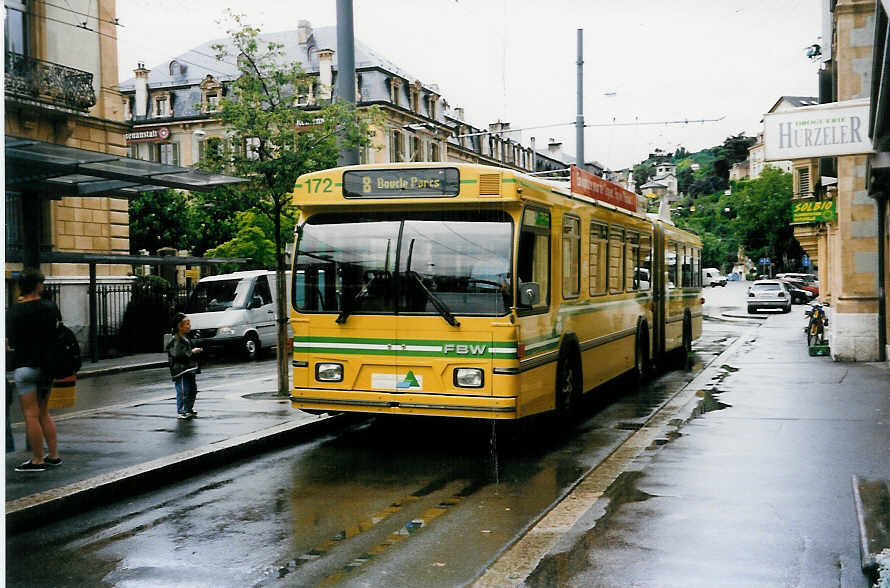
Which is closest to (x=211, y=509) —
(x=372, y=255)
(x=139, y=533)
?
(x=139, y=533)

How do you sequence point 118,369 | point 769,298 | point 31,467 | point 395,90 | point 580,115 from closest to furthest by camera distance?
point 31,467
point 118,369
point 580,115
point 769,298
point 395,90

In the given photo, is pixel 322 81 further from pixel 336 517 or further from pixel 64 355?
pixel 336 517

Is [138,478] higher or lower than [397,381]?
lower

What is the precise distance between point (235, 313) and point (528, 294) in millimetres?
15741

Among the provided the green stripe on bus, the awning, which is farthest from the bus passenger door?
the green stripe on bus

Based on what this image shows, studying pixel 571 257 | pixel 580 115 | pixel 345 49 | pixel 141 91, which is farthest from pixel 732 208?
pixel 571 257

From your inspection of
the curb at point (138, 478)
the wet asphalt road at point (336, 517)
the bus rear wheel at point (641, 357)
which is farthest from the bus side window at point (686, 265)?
the curb at point (138, 478)

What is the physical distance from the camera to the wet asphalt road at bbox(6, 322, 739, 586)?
222 inches

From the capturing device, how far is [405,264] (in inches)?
360

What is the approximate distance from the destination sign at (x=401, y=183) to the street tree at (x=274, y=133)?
3.71 meters

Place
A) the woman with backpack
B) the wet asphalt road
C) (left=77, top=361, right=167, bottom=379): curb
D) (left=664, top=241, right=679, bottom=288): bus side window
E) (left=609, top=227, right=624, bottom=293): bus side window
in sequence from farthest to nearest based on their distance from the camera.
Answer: (left=77, top=361, right=167, bottom=379): curb → (left=664, top=241, right=679, bottom=288): bus side window → (left=609, top=227, right=624, bottom=293): bus side window → the woman with backpack → the wet asphalt road

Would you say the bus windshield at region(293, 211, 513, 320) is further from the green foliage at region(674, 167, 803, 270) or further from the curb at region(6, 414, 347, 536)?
the green foliage at region(674, 167, 803, 270)

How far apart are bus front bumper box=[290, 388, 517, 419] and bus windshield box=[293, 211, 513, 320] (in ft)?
2.60

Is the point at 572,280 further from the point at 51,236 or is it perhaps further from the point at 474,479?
the point at 51,236
